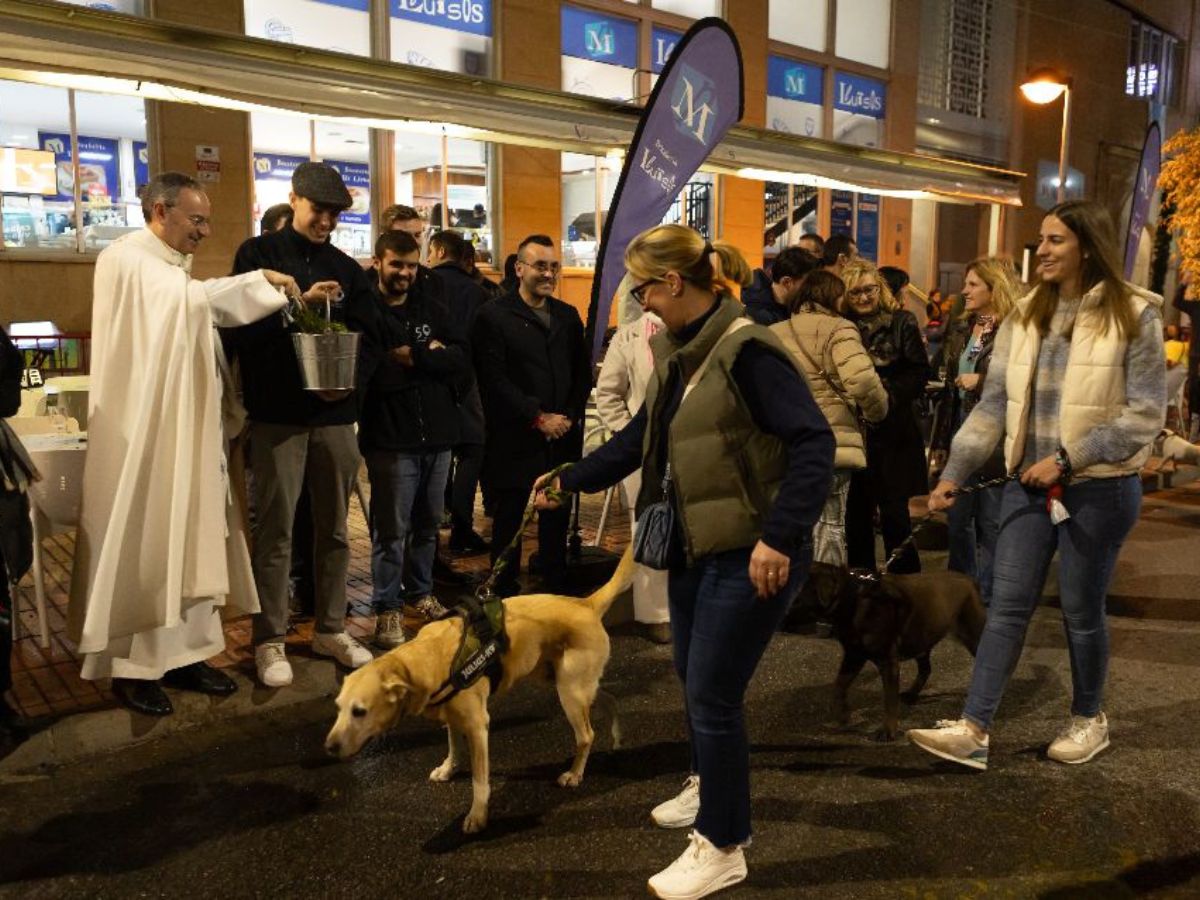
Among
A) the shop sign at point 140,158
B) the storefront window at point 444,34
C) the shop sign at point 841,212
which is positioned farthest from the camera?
the shop sign at point 841,212

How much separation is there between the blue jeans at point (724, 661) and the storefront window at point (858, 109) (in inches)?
733

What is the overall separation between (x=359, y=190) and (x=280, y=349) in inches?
382

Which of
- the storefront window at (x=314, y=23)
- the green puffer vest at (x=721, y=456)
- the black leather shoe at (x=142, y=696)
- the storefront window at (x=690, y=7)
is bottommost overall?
the black leather shoe at (x=142, y=696)

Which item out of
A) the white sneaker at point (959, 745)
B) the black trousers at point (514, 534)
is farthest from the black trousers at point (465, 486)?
the white sneaker at point (959, 745)

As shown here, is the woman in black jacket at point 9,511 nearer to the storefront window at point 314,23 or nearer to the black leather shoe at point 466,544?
the black leather shoe at point 466,544

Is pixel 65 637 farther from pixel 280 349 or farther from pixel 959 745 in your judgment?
pixel 959 745

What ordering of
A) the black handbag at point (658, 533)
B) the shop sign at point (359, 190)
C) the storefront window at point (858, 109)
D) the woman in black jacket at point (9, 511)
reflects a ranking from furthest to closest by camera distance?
the storefront window at point (858, 109) → the shop sign at point (359, 190) → the woman in black jacket at point (9, 511) → the black handbag at point (658, 533)

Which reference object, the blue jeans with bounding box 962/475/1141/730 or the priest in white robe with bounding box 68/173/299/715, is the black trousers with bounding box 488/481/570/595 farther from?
the blue jeans with bounding box 962/475/1141/730

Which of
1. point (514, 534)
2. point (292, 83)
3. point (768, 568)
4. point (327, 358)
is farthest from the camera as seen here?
point (292, 83)

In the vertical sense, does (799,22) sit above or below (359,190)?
above

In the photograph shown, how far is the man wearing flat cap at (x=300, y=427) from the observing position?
4.68 m

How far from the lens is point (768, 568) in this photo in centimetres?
288

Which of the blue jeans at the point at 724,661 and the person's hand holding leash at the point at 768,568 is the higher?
the person's hand holding leash at the point at 768,568

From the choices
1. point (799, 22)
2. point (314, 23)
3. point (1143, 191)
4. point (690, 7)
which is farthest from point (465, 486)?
point (799, 22)
